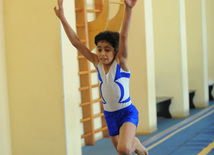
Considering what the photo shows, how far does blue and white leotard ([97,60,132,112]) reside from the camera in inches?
128

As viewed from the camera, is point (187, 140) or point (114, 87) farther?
point (187, 140)

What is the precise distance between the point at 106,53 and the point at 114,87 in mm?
303

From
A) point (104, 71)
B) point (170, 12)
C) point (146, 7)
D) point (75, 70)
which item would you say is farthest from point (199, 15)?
point (104, 71)

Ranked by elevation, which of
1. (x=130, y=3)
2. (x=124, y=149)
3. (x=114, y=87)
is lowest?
(x=124, y=149)

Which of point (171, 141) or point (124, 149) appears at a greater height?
point (124, 149)

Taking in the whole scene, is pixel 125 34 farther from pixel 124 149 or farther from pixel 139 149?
pixel 139 149

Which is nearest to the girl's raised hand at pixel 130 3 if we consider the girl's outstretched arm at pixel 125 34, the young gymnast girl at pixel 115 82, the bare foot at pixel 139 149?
the girl's outstretched arm at pixel 125 34

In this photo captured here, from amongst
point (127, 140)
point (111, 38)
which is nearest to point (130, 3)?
point (111, 38)

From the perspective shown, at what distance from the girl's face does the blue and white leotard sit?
0.06 meters

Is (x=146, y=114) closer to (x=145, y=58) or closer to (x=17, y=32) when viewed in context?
(x=145, y=58)

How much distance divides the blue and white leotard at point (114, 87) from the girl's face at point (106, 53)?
60 millimetres

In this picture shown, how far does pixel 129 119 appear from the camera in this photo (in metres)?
3.25

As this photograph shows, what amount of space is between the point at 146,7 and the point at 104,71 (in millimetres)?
3153

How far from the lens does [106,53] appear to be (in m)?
3.23
